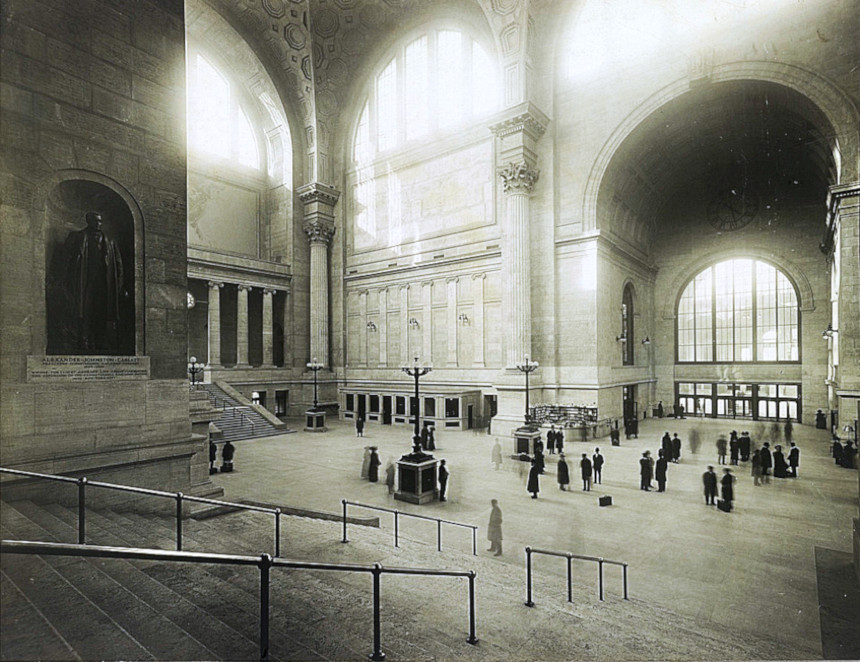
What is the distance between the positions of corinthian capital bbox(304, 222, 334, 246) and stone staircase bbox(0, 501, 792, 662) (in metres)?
27.0

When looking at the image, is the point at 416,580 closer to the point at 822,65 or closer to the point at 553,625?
the point at 553,625

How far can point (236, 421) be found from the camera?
23812mm

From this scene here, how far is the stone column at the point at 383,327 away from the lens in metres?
30.6

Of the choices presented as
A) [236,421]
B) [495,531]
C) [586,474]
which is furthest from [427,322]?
[495,531]

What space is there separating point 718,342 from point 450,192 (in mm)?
17953

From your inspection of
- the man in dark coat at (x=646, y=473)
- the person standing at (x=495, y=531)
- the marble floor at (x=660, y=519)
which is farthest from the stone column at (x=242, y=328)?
the person standing at (x=495, y=531)

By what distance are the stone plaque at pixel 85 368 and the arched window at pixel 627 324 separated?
2359 centimetres

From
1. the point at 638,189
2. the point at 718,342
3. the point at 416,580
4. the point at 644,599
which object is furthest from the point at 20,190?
the point at 718,342

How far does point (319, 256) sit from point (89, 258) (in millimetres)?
26101

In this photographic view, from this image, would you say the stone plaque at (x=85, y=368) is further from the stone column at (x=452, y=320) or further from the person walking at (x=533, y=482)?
the stone column at (x=452, y=320)

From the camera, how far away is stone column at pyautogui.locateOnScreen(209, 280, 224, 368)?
28.2 meters

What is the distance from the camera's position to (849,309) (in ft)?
54.1

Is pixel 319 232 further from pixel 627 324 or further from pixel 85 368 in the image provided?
pixel 85 368

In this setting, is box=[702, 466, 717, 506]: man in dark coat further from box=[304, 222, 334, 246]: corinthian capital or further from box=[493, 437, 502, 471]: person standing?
box=[304, 222, 334, 246]: corinthian capital
